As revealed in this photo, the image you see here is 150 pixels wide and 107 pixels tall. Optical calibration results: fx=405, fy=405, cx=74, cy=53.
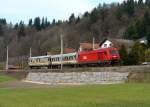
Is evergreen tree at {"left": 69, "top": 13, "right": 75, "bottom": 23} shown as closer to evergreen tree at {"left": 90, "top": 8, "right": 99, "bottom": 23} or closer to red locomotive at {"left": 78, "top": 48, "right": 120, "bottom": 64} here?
evergreen tree at {"left": 90, "top": 8, "right": 99, "bottom": 23}

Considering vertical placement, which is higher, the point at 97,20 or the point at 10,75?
the point at 97,20

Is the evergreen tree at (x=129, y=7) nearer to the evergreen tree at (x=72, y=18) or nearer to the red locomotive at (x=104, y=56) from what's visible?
the evergreen tree at (x=72, y=18)

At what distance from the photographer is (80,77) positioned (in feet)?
181

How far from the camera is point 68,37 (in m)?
166

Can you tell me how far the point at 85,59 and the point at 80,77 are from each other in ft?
38.3

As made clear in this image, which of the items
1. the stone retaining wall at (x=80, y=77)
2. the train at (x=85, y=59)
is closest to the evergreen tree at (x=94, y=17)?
the train at (x=85, y=59)

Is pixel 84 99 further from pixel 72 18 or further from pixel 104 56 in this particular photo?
pixel 72 18

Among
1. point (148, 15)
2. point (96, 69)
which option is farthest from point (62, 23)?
point (96, 69)

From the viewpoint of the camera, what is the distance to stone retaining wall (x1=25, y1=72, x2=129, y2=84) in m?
46.9

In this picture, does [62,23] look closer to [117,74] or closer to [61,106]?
[117,74]

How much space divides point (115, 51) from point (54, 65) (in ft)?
68.1

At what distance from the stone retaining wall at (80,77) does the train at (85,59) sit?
5.90m

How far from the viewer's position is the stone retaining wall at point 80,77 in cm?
4694

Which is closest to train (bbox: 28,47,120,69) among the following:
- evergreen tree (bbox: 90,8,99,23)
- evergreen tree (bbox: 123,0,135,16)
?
evergreen tree (bbox: 123,0,135,16)
